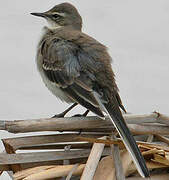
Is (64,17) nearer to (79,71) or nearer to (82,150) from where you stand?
(79,71)

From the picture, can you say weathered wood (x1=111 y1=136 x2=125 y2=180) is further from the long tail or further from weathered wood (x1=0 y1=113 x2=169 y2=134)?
weathered wood (x1=0 y1=113 x2=169 y2=134)

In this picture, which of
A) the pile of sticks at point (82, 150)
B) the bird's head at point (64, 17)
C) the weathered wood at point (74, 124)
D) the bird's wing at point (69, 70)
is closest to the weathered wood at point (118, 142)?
the pile of sticks at point (82, 150)

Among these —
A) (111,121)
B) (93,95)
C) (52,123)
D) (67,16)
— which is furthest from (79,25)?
(52,123)

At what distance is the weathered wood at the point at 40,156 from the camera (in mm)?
3236

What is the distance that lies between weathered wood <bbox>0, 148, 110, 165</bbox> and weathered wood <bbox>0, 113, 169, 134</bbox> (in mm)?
144

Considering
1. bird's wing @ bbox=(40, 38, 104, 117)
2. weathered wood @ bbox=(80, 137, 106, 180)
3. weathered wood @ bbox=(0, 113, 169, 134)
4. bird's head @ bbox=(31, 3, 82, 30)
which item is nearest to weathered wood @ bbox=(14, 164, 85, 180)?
weathered wood @ bbox=(80, 137, 106, 180)

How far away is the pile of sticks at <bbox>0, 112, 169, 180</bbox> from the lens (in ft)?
10.2

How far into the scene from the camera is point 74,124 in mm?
3352

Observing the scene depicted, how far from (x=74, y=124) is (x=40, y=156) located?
0.28m

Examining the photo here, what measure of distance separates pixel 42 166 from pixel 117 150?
0.46m

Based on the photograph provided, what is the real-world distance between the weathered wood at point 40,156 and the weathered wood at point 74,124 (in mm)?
144

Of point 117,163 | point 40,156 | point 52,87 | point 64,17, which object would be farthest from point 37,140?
point 64,17

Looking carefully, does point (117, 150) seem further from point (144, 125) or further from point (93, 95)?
point (93, 95)

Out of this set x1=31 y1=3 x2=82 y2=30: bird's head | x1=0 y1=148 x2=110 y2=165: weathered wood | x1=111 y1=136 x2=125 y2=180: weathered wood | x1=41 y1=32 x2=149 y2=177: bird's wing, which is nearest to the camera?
x1=111 y1=136 x2=125 y2=180: weathered wood
